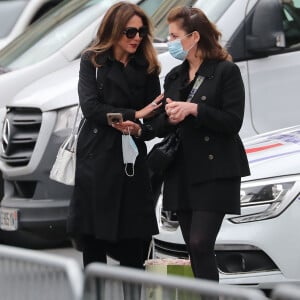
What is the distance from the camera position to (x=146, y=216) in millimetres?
5707

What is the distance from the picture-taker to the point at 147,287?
10.7 ft

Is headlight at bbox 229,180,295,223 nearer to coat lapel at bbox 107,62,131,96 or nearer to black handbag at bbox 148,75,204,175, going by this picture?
black handbag at bbox 148,75,204,175

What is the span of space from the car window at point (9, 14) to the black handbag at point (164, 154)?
7.68 meters

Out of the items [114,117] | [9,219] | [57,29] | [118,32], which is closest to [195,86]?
[114,117]

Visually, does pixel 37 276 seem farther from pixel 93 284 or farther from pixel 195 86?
pixel 195 86

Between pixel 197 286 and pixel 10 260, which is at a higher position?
pixel 197 286

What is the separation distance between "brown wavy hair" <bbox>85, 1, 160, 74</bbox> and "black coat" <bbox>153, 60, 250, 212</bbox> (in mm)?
437

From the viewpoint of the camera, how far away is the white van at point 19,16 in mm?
12453

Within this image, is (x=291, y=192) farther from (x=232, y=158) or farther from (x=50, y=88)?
(x=50, y=88)

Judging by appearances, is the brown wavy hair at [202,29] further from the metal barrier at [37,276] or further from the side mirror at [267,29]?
the side mirror at [267,29]

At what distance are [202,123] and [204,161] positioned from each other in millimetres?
198

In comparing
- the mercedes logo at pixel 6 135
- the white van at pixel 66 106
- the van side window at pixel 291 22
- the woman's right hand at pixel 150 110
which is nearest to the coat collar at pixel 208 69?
the woman's right hand at pixel 150 110

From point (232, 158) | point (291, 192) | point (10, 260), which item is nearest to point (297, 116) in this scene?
point (291, 192)

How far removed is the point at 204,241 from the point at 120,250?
658mm
